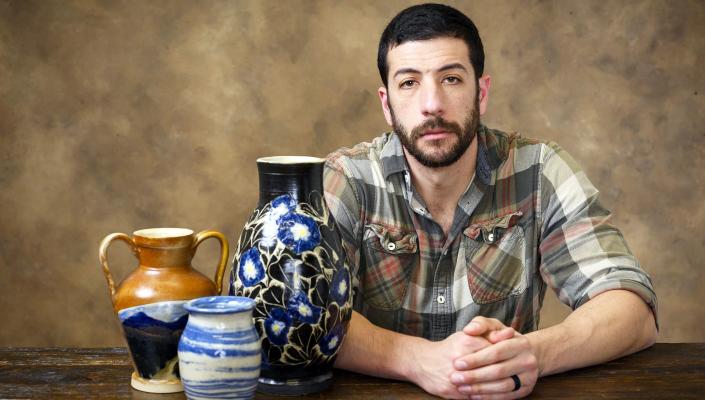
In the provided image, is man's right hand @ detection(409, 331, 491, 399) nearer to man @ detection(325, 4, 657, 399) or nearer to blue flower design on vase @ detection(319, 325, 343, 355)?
blue flower design on vase @ detection(319, 325, 343, 355)

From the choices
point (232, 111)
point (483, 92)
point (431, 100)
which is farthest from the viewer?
point (232, 111)

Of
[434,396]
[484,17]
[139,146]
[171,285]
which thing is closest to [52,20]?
[139,146]

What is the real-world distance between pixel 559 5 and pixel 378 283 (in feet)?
5.61

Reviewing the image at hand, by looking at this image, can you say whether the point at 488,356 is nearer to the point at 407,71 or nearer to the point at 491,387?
the point at 491,387

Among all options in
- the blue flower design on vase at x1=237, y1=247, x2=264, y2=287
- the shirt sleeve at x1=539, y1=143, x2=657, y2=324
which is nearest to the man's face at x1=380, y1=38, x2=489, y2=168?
the shirt sleeve at x1=539, y1=143, x2=657, y2=324

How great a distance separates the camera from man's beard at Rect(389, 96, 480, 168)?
2027 mm

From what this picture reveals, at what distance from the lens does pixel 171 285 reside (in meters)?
1.39

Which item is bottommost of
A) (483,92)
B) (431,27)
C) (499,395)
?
(499,395)

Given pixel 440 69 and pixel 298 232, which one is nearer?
pixel 298 232

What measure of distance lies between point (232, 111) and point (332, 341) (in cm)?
197

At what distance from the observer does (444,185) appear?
212 centimetres

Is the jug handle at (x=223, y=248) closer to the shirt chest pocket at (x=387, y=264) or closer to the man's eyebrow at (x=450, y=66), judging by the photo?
the shirt chest pocket at (x=387, y=264)

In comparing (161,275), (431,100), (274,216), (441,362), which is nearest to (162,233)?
(161,275)

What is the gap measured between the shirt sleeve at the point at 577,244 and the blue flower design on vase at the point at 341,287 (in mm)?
695
